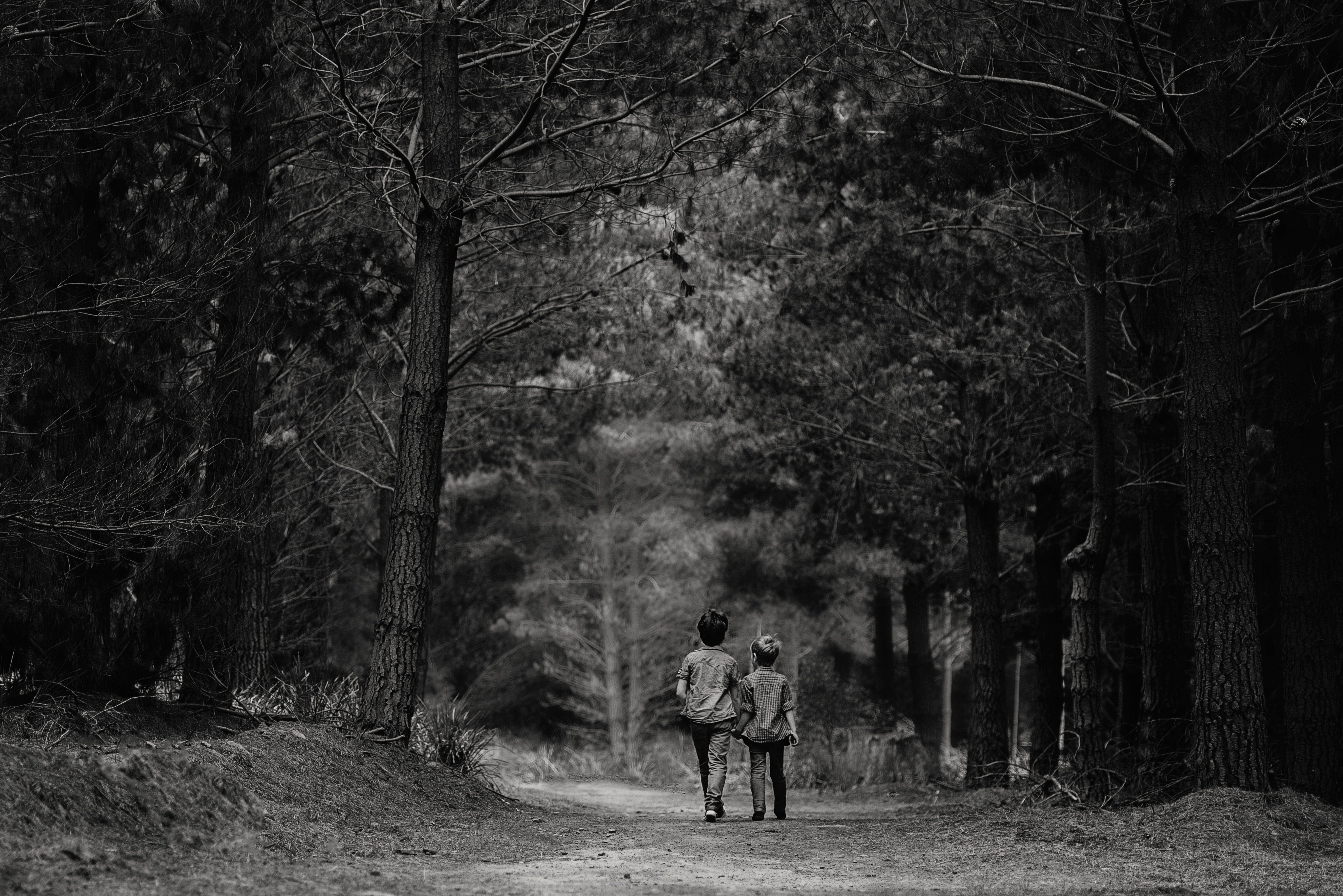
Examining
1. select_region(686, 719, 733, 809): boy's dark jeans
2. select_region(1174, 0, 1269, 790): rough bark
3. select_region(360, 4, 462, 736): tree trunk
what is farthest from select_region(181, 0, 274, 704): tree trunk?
select_region(1174, 0, 1269, 790): rough bark

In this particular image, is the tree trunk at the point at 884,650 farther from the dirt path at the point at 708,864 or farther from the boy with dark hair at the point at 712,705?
the dirt path at the point at 708,864

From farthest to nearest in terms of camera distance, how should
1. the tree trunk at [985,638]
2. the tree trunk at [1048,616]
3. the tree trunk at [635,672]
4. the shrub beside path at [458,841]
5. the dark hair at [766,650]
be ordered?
the tree trunk at [635,672] < the tree trunk at [1048,616] < the tree trunk at [985,638] < the dark hair at [766,650] < the shrub beside path at [458,841]

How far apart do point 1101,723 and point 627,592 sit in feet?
65.9

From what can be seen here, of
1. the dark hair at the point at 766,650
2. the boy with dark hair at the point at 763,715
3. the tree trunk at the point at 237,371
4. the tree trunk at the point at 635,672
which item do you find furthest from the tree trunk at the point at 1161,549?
the tree trunk at the point at 635,672

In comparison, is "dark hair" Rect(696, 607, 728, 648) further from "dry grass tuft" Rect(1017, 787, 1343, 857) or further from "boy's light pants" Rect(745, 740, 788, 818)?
"dry grass tuft" Rect(1017, 787, 1343, 857)

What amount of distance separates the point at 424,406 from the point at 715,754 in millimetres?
3523

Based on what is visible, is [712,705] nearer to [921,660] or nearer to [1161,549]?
[1161,549]

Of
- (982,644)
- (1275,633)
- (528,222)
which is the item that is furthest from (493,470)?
(1275,633)

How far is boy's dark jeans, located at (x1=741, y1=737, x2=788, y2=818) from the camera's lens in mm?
9789

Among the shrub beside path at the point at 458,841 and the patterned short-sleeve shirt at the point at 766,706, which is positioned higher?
the patterned short-sleeve shirt at the point at 766,706

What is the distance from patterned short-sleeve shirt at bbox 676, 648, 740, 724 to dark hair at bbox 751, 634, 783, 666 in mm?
216

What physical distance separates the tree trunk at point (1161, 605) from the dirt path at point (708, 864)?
5.90 ft

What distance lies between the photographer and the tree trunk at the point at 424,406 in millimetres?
9305

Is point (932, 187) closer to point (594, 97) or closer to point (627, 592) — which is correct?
point (594, 97)
